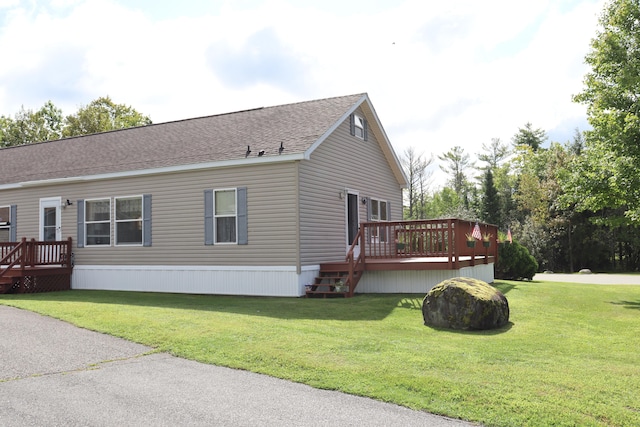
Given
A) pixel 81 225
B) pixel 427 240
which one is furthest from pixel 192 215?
pixel 427 240

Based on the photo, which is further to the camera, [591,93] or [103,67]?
[103,67]

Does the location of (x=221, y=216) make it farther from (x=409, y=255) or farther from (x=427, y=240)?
(x=427, y=240)

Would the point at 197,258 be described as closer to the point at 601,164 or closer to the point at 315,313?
the point at 315,313

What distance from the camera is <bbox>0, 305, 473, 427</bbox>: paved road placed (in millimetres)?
4469

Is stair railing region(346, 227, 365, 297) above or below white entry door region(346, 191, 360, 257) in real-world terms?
below

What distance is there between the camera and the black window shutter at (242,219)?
1352 cm

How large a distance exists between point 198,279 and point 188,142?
14.3ft

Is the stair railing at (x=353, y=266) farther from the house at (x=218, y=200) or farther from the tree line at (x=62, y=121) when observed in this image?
the tree line at (x=62, y=121)

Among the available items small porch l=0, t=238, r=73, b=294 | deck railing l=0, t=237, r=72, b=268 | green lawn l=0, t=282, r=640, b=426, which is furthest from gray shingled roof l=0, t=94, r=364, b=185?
green lawn l=0, t=282, r=640, b=426

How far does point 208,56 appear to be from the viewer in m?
14.5

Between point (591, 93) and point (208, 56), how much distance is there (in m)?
11.8

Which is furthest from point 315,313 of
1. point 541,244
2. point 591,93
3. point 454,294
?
point 541,244

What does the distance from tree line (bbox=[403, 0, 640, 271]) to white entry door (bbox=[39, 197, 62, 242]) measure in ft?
50.6

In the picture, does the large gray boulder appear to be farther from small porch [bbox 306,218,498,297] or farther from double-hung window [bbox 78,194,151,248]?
double-hung window [bbox 78,194,151,248]
